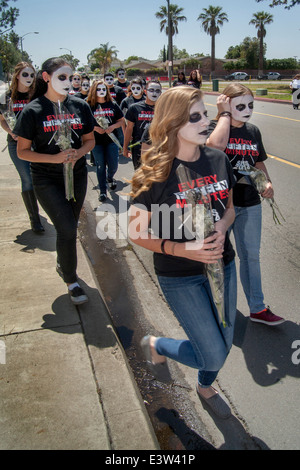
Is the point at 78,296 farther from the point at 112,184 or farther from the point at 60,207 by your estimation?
the point at 112,184

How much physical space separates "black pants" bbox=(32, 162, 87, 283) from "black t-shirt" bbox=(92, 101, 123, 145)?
368 cm

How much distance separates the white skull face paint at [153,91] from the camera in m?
6.37

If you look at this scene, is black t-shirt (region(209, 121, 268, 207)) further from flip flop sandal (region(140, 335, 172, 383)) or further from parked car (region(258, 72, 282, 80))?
parked car (region(258, 72, 282, 80))

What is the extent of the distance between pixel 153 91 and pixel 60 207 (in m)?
3.47

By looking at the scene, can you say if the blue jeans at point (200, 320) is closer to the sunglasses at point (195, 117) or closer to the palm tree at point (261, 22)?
the sunglasses at point (195, 117)

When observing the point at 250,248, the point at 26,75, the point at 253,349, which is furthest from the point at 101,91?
the point at 253,349

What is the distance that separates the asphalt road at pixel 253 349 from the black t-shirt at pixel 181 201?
38 centimetres

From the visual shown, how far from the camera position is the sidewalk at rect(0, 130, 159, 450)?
2387 millimetres

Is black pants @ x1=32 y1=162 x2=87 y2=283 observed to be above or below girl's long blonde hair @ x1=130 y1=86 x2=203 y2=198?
below

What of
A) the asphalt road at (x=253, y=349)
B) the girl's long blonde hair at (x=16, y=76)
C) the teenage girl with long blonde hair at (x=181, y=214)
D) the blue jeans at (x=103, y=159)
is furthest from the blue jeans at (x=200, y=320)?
the blue jeans at (x=103, y=159)

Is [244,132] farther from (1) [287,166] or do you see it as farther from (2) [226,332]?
(1) [287,166]

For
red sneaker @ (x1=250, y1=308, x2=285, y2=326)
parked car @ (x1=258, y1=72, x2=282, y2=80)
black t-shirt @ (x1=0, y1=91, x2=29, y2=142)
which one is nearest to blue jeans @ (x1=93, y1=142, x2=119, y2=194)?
black t-shirt @ (x1=0, y1=91, x2=29, y2=142)

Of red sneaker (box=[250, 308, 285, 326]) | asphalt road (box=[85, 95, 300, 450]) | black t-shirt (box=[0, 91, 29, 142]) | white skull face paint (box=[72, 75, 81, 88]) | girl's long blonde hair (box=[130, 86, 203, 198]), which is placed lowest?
asphalt road (box=[85, 95, 300, 450])

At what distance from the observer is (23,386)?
9.06 ft
